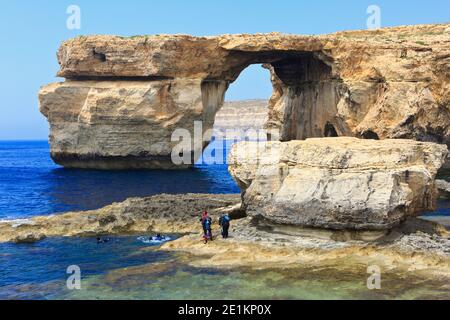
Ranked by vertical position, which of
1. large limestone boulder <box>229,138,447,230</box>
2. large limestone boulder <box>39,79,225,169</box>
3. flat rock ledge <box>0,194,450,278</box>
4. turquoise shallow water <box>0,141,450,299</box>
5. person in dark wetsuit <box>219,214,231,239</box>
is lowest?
turquoise shallow water <box>0,141,450,299</box>

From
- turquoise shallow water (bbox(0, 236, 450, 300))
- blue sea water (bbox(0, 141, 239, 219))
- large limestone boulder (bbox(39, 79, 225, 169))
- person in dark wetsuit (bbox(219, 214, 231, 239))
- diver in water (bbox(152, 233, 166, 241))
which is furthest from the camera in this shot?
large limestone boulder (bbox(39, 79, 225, 169))

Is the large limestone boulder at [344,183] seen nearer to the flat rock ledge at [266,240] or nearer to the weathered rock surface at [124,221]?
the flat rock ledge at [266,240]

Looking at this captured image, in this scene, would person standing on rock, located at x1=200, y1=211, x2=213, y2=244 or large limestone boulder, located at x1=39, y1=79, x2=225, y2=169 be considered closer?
person standing on rock, located at x1=200, y1=211, x2=213, y2=244

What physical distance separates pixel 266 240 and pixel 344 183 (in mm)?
4013

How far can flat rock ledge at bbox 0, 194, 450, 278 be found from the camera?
18953mm

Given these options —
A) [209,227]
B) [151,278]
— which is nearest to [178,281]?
[151,278]

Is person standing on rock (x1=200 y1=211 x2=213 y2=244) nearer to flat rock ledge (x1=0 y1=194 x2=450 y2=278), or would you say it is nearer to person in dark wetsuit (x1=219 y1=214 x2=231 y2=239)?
flat rock ledge (x1=0 y1=194 x2=450 y2=278)

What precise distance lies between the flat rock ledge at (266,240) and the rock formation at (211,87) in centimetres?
2350

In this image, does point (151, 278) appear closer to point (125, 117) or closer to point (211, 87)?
point (125, 117)

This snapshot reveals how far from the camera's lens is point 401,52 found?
4559 cm

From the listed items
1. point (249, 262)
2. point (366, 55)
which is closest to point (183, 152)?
point (366, 55)

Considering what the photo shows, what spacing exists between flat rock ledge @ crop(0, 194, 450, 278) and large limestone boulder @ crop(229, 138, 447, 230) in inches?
25.7

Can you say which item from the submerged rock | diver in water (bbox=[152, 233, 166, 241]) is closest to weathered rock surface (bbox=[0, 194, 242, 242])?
the submerged rock

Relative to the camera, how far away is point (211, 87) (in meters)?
53.7
